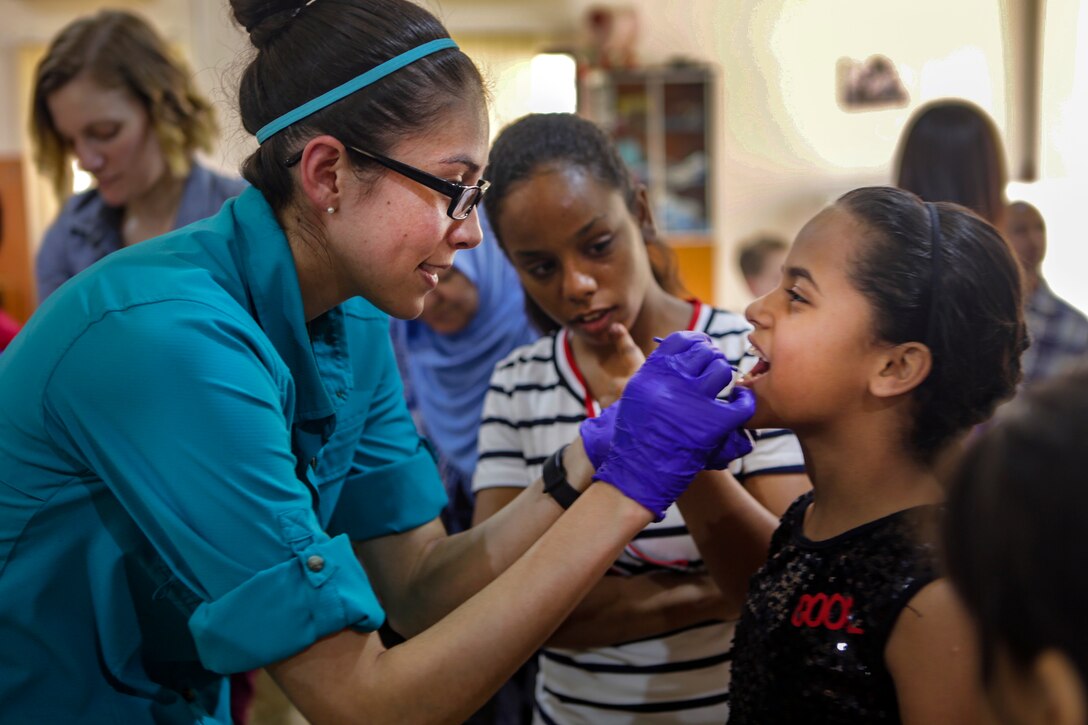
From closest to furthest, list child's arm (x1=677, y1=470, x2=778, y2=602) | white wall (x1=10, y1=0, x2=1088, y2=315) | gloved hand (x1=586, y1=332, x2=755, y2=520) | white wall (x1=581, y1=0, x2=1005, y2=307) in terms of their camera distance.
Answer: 1. gloved hand (x1=586, y1=332, x2=755, y2=520)
2. child's arm (x1=677, y1=470, x2=778, y2=602)
3. white wall (x1=10, y1=0, x2=1088, y2=315)
4. white wall (x1=581, y1=0, x2=1005, y2=307)

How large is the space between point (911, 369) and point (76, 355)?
86 cm

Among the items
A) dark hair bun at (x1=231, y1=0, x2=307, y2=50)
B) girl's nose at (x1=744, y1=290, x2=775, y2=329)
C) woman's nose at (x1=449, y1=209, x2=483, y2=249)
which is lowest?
girl's nose at (x1=744, y1=290, x2=775, y2=329)

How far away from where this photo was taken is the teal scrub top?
36.1 inches

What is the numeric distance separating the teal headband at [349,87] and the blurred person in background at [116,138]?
1282 millimetres

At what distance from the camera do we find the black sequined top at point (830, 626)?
99 centimetres

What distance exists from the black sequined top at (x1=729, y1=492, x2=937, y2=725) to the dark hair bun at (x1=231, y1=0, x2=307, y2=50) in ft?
2.77

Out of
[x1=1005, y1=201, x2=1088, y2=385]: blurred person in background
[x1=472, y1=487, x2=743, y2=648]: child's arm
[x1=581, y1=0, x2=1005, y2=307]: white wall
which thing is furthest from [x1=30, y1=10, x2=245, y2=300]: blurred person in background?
[x1=581, y1=0, x2=1005, y2=307]: white wall

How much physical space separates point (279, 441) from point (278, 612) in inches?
6.3

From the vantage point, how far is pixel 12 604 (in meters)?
1.00

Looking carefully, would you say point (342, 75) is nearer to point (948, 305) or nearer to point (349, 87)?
point (349, 87)

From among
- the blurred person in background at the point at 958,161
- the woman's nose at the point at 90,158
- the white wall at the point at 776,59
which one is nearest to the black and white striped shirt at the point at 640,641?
the blurred person in background at the point at 958,161

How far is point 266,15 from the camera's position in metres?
1.18

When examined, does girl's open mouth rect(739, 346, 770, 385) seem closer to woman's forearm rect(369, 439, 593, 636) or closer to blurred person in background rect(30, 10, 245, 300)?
woman's forearm rect(369, 439, 593, 636)

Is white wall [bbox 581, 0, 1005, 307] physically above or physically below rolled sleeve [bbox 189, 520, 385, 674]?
above
